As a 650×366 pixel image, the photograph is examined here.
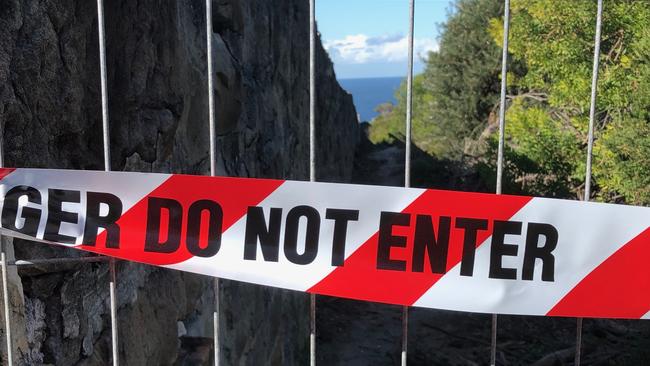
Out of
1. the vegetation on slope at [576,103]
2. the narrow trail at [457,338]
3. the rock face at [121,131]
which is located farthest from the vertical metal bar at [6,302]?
the vegetation on slope at [576,103]

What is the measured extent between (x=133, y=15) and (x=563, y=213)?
2270mm

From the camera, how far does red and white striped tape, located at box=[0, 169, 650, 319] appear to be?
2.04 meters

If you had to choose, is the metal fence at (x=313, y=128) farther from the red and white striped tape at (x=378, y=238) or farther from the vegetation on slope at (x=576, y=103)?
the vegetation on slope at (x=576, y=103)

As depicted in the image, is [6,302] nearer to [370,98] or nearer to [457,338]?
[457,338]

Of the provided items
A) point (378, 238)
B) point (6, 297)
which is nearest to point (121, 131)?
point (6, 297)

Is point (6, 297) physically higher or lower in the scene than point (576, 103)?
lower

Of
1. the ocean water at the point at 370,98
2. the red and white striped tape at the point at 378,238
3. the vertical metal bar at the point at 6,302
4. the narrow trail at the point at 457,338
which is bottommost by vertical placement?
the narrow trail at the point at 457,338

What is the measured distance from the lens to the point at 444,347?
962 cm

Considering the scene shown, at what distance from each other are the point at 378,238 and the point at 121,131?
1.57 m

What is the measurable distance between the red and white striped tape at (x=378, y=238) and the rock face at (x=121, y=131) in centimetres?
40

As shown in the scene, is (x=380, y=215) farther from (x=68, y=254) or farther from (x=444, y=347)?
(x=444, y=347)

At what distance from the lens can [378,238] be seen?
210 centimetres

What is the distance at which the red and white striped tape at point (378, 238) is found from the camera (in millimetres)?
2043

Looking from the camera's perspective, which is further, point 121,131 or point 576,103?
point 576,103
